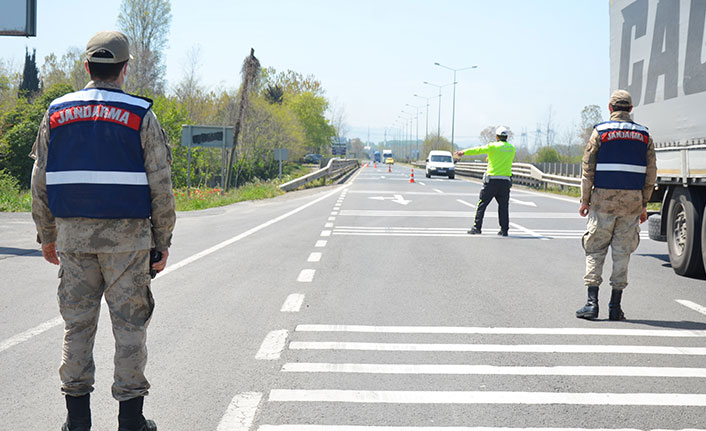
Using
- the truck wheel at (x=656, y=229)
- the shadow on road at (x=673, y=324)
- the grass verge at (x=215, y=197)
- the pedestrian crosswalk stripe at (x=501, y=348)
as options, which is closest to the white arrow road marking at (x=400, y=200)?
the grass verge at (x=215, y=197)

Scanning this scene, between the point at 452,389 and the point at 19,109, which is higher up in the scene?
the point at 19,109

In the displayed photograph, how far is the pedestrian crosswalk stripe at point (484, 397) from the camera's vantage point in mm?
4203

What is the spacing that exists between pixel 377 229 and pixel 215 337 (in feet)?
30.0

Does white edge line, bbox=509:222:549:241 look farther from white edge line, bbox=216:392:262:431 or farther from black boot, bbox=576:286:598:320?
white edge line, bbox=216:392:262:431

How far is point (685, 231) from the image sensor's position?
881cm

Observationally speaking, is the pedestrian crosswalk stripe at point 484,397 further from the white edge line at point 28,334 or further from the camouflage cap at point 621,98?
the camouflage cap at point 621,98

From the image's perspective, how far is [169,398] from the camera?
423cm

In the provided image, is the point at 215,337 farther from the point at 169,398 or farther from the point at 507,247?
the point at 507,247

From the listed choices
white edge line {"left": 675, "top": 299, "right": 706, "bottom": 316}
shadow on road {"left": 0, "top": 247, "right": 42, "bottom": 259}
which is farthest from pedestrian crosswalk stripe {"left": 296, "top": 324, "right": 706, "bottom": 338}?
shadow on road {"left": 0, "top": 247, "right": 42, "bottom": 259}

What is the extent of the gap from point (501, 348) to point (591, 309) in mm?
1545

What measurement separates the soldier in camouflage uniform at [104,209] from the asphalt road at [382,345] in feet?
1.55

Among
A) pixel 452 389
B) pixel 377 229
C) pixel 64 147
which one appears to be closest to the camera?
pixel 64 147

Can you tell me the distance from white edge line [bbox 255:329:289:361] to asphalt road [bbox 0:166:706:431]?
2 centimetres

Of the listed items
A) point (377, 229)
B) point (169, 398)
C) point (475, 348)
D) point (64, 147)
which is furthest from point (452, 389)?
point (377, 229)
